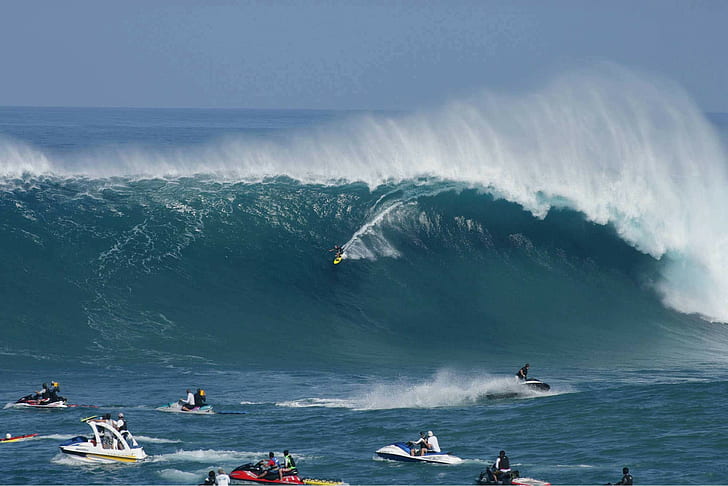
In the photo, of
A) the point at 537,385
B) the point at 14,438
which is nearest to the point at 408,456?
the point at 537,385

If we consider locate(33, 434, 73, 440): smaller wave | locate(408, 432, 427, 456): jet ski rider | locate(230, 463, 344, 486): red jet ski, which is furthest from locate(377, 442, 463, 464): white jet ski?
locate(33, 434, 73, 440): smaller wave

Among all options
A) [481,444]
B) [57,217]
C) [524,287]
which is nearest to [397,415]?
[481,444]

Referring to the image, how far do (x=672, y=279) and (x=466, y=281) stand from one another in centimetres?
789

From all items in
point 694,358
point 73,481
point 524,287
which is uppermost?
point 524,287

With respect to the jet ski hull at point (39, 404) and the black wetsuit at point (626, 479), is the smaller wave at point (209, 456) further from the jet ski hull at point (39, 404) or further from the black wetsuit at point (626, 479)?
the black wetsuit at point (626, 479)

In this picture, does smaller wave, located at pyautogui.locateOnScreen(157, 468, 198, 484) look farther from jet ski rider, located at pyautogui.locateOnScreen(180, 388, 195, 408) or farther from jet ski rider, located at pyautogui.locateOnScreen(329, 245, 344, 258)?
jet ski rider, located at pyautogui.locateOnScreen(329, 245, 344, 258)

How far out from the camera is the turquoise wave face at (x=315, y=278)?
33.0 meters

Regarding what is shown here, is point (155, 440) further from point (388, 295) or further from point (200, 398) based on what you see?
point (388, 295)

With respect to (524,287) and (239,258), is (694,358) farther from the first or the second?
(239,258)

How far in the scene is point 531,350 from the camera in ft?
109

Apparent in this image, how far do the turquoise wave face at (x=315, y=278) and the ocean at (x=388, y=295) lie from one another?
0.11 meters

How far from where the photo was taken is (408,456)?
22688 millimetres

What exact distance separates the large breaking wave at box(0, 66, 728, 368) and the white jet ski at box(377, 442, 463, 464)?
33.0 ft

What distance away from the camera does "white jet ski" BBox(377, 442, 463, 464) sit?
22.5m
